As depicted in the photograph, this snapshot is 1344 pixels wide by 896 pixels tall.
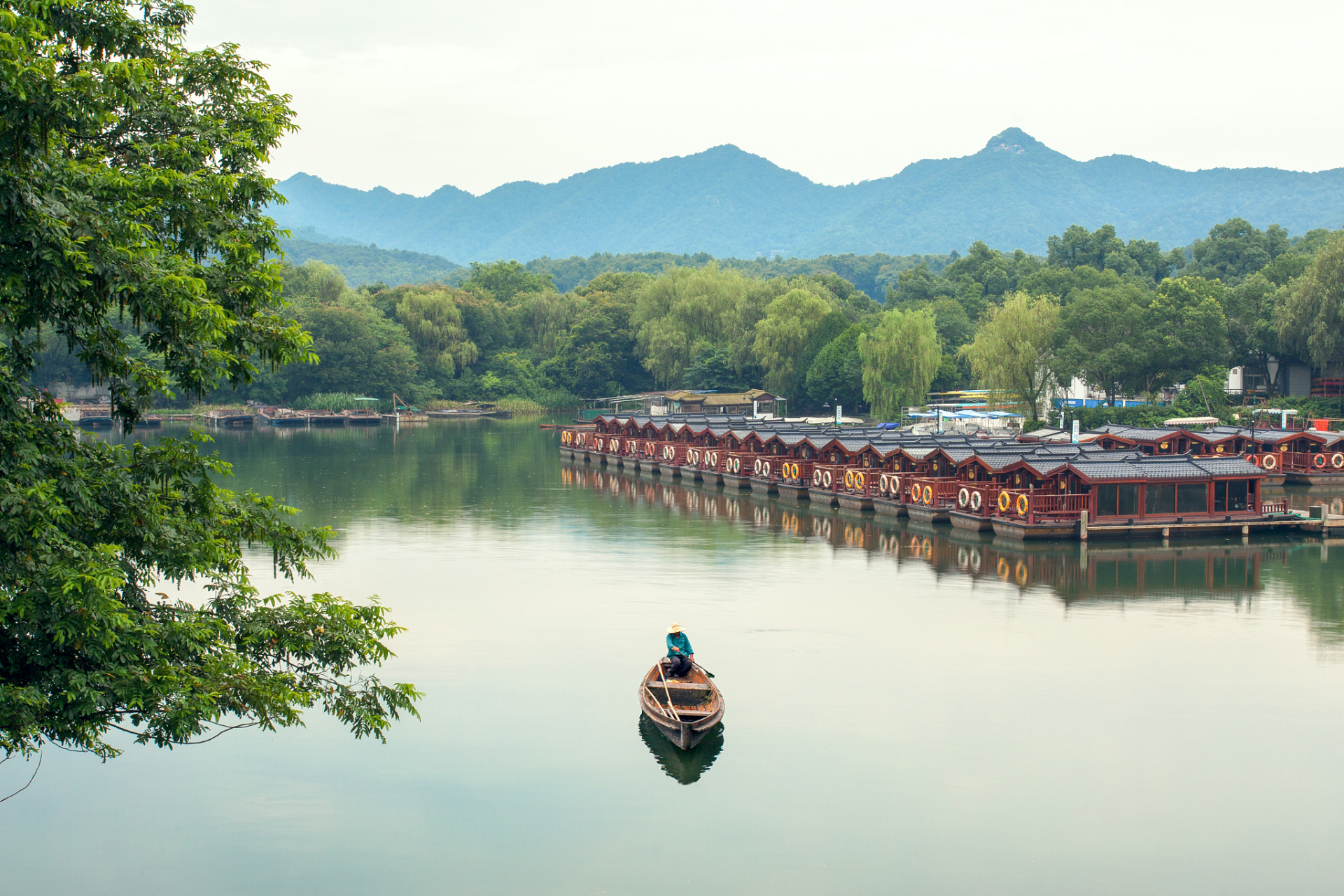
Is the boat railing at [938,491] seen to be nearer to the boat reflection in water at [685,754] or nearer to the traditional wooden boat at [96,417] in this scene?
the boat reflection in water at [685,754]

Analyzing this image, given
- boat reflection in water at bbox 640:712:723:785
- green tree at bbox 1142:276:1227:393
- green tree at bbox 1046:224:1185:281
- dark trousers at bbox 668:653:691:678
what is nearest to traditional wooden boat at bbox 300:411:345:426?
green tree at bbox 1142:276:1227:393

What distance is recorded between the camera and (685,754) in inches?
800

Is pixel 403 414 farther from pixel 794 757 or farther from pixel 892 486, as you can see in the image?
pixel 794 757

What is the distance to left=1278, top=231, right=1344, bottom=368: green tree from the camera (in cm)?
7088

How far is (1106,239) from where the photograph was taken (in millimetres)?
129500

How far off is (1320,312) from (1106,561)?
144 feet

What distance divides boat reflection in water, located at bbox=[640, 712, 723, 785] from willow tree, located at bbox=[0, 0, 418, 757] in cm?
683

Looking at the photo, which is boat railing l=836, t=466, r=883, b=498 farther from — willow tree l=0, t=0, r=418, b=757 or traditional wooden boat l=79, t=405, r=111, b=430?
traditional wooden boat l=79, t=405, r=111, b=430

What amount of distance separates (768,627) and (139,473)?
18.3 metres

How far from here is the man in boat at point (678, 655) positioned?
22172 millimetres

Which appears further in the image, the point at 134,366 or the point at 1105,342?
the point at 1105,342

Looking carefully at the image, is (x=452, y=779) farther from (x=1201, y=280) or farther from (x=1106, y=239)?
(x=1106, y=239)

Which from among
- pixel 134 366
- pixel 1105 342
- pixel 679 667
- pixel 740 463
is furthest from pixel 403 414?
pixel 134 366

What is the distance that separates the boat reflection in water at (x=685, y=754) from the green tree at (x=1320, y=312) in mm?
62609
